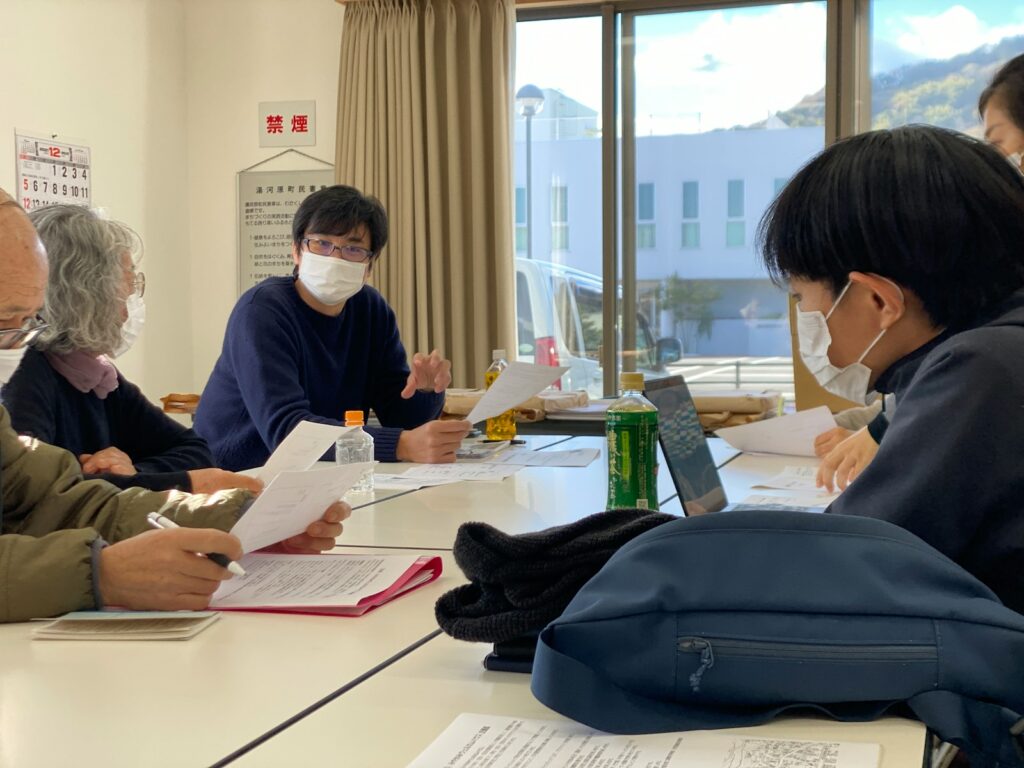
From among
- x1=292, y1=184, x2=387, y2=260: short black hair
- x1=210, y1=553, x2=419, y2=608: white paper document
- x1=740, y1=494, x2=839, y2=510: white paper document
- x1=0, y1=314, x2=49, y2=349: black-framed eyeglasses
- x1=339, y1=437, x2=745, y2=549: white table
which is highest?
x1=292, y1=184, x2=387, y2=260: short black hair

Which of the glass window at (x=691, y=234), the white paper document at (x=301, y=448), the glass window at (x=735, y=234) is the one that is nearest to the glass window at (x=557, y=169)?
the glass window at (x=691, y=234)

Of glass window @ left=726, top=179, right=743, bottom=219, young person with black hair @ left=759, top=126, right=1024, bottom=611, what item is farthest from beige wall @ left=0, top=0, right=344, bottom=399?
young person with black hair @ left=759, top=126, right=1024, bottom=611

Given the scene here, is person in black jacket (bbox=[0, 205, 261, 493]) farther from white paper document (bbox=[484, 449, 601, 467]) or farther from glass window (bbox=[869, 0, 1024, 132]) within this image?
glass window (bbox=[869, 0, 1024, 132])

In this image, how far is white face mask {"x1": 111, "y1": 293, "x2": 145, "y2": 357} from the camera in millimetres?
2336

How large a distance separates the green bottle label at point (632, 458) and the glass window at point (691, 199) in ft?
10.3

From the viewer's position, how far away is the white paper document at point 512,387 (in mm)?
2469

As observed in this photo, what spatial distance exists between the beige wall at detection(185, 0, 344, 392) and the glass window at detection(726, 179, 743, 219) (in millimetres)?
1719

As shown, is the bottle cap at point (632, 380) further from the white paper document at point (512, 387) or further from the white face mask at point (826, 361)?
the white paper document at point (512, 387)

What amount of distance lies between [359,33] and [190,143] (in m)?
0.96

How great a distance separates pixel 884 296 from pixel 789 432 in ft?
5.02

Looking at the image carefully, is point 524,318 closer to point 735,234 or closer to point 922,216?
point 735,234

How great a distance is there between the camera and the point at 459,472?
2434 millimetres

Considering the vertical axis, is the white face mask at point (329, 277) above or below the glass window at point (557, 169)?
below

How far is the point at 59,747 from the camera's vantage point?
2.74 ft
